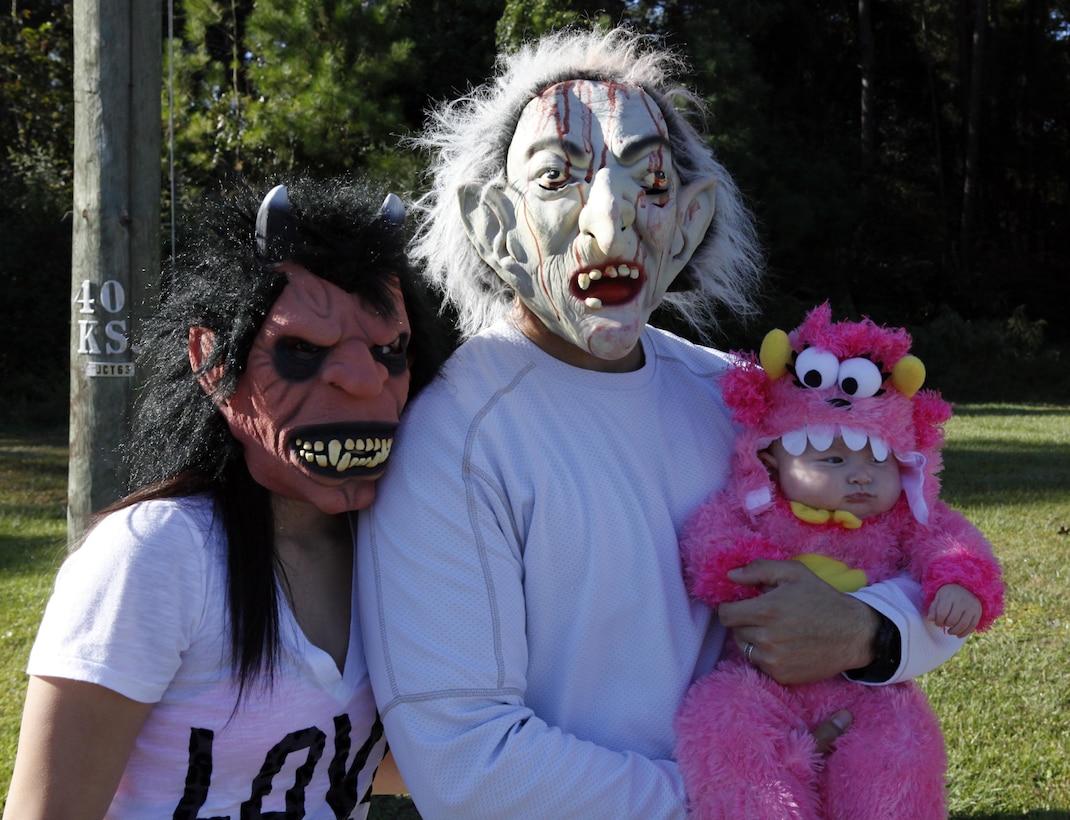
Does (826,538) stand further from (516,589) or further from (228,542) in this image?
(228,542)

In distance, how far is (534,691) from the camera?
1.80 meters

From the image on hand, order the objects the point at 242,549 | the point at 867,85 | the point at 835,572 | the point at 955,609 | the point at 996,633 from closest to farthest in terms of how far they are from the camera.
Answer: the point at 242,549, the point at 955,609, the point at 835,572, the point at 996,633, the point at 867,85

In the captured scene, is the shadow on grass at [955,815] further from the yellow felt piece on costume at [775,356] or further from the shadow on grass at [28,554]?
the shadow on grass at [28,554]

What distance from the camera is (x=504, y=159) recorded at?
2.15 meters

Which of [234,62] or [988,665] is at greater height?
[234,62]

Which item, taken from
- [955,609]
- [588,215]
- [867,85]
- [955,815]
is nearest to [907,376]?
[955,609]

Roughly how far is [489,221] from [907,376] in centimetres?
88

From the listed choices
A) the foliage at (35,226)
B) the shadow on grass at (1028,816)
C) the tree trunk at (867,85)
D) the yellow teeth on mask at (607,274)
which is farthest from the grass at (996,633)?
the tree trunk at (867,85)

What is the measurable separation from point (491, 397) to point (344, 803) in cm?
75

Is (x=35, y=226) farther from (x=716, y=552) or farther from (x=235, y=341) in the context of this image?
(x=716, y=552)

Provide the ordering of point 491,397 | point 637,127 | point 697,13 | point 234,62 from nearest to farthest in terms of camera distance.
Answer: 1. point 491,397
2. point 637,127
3. point 234,62
4. point 697,13

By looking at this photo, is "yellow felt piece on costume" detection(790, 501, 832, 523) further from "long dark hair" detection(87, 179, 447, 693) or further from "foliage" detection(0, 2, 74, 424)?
"foliage" detection(0, 2, 74, 424)

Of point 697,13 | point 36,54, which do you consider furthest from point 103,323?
point 697,13

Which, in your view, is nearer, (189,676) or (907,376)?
(189,676)
